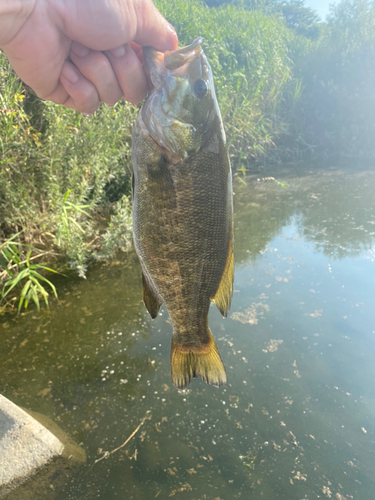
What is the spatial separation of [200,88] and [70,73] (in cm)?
63

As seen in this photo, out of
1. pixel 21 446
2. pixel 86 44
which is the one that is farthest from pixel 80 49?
pixel 21 446

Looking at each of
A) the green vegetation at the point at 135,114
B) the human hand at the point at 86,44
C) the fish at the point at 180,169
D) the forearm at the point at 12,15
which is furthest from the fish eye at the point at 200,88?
the green vegetation at the point at 135,114

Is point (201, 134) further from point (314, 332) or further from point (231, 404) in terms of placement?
point (314, 332)

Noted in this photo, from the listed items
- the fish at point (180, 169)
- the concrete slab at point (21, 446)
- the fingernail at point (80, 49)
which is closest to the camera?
the fish at point (180, 169)

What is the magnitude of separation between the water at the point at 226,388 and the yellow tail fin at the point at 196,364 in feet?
3.75

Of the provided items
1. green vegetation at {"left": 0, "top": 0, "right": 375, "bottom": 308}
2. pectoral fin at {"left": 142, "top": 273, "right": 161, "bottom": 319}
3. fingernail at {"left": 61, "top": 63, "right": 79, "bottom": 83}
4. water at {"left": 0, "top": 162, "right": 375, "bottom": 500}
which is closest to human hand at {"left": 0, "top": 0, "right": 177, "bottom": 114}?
fingernail at {"left": 61, "top": 63, "right": 79, "bottom": 83}

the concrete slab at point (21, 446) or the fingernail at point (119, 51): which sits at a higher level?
the fingernail at point (119, 51)

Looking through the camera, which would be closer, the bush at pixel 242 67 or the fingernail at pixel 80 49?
the fingernail at pixel 80 49

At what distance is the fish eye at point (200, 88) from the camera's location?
1.38 metres

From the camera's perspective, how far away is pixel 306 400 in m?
2.97

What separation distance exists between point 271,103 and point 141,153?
31.4 ft

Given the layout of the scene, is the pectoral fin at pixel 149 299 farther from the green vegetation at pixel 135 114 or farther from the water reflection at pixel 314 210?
the water reflection at pixel 314 210

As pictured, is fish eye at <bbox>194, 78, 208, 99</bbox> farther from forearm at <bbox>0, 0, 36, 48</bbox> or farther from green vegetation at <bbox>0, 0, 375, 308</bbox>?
green vegetation at <bbox>0, 0, 375, 308</bbox>

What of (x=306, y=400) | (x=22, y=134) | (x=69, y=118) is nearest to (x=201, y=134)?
(x=306, y=400)
